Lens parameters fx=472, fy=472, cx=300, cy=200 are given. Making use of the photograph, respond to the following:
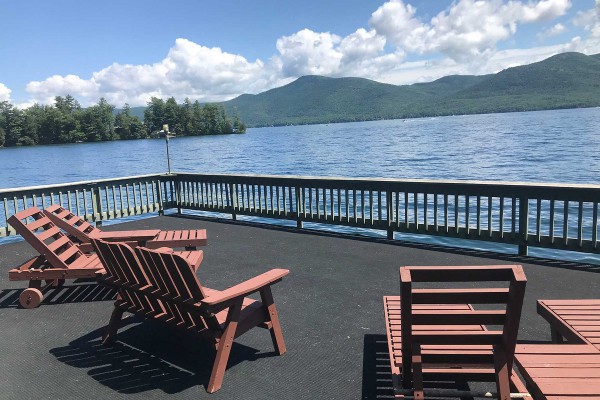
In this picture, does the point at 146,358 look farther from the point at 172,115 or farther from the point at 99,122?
the point at 172,115

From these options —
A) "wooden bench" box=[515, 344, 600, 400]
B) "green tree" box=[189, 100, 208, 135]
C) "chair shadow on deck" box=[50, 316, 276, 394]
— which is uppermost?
"green tree" box=[189, 100, 208, 135]

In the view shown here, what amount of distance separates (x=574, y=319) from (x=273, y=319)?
2.11 metres

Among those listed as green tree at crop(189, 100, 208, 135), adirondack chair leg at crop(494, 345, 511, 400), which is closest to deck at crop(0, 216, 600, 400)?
adirondack chair leg at crop(494, 345, 511, 400)

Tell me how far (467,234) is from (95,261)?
4.95 meters

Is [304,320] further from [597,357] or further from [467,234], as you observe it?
[467,234]

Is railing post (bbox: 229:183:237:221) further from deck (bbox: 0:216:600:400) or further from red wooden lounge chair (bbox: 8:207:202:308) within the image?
red wooden lounge chair (bbox: 8:207:202:308)

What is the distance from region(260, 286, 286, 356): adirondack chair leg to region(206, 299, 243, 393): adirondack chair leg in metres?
0.36

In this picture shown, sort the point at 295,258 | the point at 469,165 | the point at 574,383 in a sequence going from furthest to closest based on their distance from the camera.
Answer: the point at 469,165, the point at 295,258, the point at 574,383

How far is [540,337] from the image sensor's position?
12.7 ft

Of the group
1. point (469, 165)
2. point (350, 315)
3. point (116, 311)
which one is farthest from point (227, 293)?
point (469, 165)

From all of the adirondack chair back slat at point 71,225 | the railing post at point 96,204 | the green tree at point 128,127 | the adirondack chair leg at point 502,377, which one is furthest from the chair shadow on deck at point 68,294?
the green tree at point 128,127

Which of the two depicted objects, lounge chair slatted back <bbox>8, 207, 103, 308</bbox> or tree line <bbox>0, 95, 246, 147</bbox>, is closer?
lounge chair slatted back <bbox>8, 207, 103, 308</bbox>

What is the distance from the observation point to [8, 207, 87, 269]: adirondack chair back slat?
5.16 metres

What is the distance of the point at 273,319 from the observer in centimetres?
375
